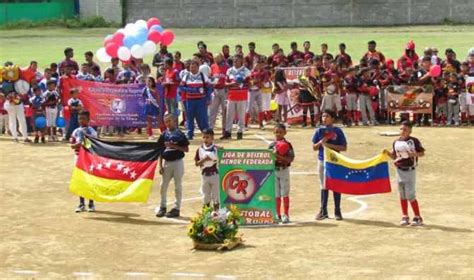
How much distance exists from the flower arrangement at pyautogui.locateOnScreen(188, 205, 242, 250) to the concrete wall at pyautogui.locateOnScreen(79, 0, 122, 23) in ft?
169

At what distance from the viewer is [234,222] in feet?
52.4

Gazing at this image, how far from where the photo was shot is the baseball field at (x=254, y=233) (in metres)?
14.5

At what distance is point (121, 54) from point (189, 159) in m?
5.98

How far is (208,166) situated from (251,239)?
1.83 m

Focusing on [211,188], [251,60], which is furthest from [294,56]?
[211,188]

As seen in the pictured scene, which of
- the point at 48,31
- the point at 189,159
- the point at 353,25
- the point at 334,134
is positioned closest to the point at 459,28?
the point at 353,25

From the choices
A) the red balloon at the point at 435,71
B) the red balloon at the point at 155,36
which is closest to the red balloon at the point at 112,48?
the red balloon at the point at 155,36

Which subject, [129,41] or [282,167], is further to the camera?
[129,41]

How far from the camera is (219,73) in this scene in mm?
27547

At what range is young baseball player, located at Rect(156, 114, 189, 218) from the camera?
58.9ft

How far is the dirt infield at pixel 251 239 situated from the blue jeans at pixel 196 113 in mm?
4024

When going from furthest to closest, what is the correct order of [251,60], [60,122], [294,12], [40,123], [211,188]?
[294,12], [251,60], [60,122], [40,123], [211,188]

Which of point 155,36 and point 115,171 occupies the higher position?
point 155,36

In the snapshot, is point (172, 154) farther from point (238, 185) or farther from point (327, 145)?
point (327, 145)
